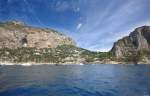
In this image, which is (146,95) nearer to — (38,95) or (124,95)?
(124,95)

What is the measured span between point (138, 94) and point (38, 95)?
1772cm

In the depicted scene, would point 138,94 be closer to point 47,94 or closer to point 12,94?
point 47,94

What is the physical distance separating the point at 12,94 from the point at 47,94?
616 centimetres

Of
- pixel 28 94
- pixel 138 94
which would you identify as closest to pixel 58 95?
pixel 28 94

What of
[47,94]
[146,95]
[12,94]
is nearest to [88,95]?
[47,94]

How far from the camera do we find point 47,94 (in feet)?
117

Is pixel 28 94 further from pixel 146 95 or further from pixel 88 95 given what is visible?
pixel 146 95

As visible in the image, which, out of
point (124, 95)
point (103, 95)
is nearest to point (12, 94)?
point (103, 95)

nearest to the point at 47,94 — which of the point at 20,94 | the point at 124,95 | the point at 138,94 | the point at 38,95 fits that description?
the point at 38,95

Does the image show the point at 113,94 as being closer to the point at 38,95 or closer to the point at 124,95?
the point at 124,95

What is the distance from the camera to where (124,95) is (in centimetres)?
3550

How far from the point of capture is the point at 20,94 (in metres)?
36.1

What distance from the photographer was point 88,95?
36.4 meters

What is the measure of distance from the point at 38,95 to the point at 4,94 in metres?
5.92
